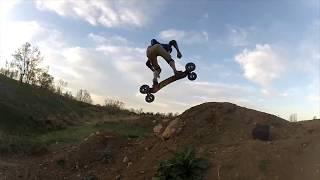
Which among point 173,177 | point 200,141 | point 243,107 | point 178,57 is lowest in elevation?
point 173,177

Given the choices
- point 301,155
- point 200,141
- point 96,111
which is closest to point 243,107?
point 200,141

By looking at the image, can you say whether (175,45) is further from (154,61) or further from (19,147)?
(19,147)

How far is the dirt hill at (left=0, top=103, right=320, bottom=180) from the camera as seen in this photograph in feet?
35.2

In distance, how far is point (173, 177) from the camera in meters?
9.76

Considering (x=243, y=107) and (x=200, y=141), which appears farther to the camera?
(x=243, y=107)

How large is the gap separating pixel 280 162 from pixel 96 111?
31.4 metres

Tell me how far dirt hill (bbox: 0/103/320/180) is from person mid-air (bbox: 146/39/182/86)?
194 cm

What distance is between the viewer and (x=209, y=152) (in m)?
12.3

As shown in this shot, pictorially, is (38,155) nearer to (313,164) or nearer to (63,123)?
(313,164)

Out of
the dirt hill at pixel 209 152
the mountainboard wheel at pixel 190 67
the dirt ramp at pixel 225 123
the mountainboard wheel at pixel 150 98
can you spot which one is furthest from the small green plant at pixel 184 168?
the mountainboard wheel at pixel 190 67

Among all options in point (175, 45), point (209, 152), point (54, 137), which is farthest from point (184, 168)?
point (54, 137)

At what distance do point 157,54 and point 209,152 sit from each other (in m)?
3.09

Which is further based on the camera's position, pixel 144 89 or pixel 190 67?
pixel 190 67

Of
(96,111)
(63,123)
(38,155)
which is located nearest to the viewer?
(38,155)
